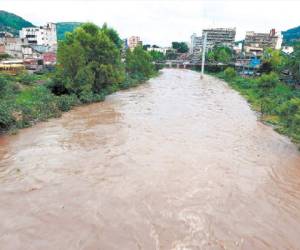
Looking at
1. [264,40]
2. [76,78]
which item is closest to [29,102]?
[76,78]

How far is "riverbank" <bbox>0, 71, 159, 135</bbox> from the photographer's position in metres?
13.5

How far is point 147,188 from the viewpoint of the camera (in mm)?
8172

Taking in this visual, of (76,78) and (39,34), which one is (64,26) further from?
(76,78)

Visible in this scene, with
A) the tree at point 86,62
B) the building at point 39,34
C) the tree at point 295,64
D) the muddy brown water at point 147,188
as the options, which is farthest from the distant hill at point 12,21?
the muddy brown water at point 147,188

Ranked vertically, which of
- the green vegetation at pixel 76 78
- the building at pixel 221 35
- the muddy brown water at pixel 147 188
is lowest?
the muddy brown water at pixel 147 188

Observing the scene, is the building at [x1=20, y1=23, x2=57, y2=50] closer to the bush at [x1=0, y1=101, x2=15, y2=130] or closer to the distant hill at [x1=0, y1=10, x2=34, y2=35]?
the distant hill at [x1=0, y1=10, x2=34, y2=35]

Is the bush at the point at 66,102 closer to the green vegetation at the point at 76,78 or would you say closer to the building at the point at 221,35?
the green vegetation at the point at 76,78

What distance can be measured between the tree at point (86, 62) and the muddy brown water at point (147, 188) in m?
6.90

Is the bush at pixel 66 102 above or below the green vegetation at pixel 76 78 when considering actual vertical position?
below

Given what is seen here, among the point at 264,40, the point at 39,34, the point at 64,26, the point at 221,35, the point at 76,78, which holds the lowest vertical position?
the point at 76,78

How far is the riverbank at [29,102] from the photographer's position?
1346 centimetres

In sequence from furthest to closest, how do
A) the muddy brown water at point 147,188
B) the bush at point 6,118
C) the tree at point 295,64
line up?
the tree at point 295,64, the bush at point 6,118, the muddy brown water at point 147,188

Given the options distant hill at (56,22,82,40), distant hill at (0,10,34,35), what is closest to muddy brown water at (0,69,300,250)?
distant hill at (0,10,34,35)

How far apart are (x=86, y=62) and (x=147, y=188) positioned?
16.0 m
